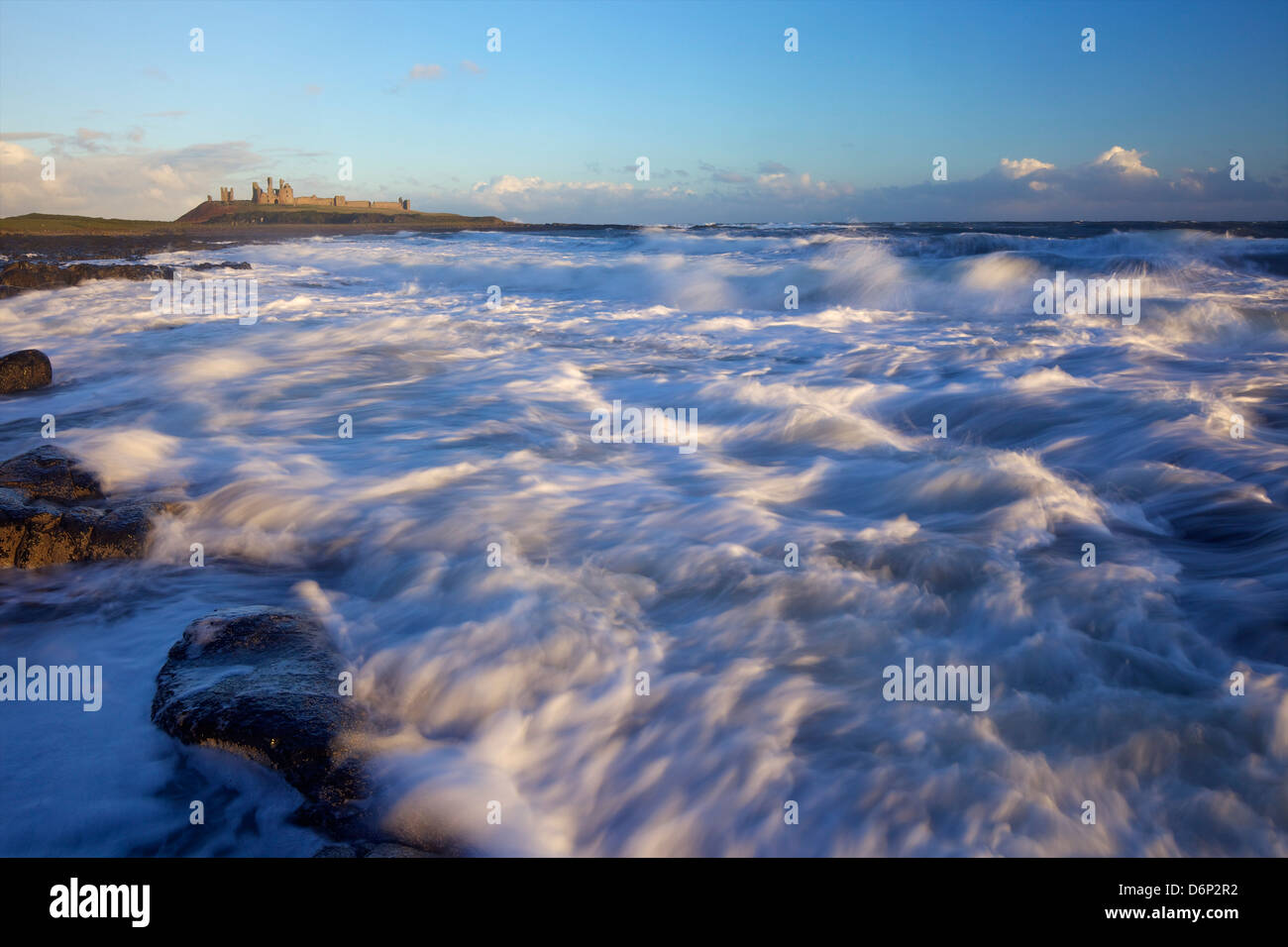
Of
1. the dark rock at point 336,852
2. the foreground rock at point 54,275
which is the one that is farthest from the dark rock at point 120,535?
the foreground rock at point 54,275

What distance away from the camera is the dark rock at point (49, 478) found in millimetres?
4766

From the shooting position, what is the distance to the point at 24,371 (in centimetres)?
877

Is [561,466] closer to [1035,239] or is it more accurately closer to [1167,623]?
[1167,623]

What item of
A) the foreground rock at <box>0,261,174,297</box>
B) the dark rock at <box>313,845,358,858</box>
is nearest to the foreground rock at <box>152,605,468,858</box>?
the dark rock at <box>313,845,358,858</box>

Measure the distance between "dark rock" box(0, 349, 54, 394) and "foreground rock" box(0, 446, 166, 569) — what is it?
4.71 meters

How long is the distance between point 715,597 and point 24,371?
894 centimetres

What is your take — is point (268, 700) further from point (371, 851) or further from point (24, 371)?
point (24, 371)

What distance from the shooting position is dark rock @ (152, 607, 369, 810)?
271 centimetres

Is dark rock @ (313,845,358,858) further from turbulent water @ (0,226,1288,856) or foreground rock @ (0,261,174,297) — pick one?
foreground rock @ (0,261,174,297)

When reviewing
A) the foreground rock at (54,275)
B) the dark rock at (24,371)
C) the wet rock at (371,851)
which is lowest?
the wet rock at (371,851)

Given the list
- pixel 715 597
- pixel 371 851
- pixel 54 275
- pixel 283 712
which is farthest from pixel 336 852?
pixel 54 275

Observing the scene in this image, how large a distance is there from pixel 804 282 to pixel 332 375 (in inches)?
511

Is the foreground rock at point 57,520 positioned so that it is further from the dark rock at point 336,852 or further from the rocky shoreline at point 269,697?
the dark rock at point 336,852

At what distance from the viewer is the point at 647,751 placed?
3.08 meters
